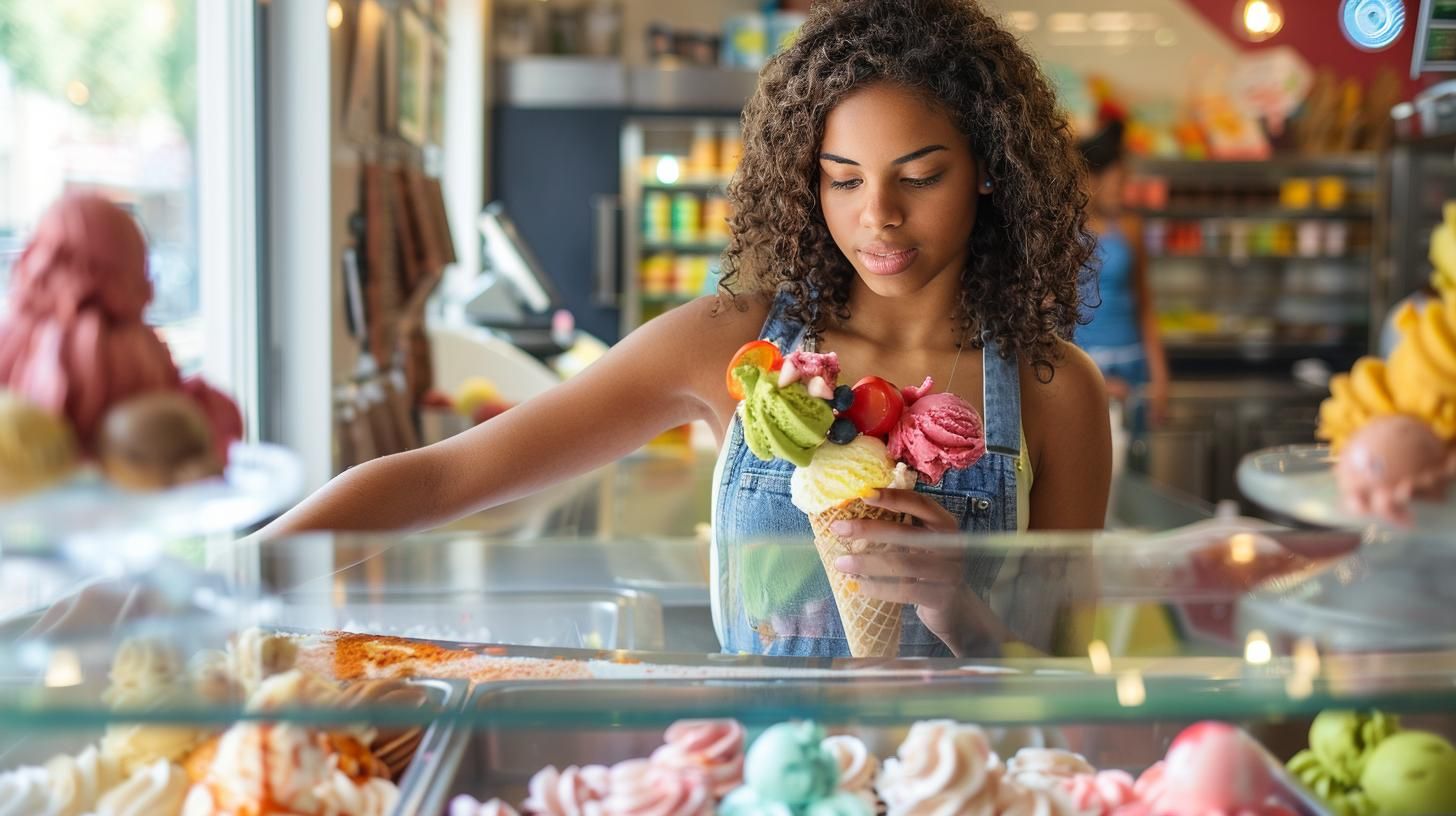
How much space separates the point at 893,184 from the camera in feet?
4.51

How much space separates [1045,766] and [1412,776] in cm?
29

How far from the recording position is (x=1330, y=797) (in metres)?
1.07

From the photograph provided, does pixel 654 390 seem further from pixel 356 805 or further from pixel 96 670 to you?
pixel 96 670

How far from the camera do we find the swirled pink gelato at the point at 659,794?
1004 mm

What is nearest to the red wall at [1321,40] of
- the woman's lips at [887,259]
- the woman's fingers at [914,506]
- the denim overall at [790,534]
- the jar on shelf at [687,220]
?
the jar on shelf at [687,220]

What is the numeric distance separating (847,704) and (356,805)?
0.38m

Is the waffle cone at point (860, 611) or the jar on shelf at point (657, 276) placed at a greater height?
Result: the jar on shelf at point (657, 276)

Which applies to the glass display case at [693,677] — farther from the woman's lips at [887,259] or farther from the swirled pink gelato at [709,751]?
the woman's lips at [887,259]

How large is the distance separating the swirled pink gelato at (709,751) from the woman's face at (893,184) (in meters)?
0.55

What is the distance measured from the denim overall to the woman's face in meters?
0.22

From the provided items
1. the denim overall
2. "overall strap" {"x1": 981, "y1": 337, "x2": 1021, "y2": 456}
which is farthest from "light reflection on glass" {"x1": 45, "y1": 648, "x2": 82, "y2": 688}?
"overall strap" {"x1": 981, "y1": 337, "x2": 1021, "y2": 456}

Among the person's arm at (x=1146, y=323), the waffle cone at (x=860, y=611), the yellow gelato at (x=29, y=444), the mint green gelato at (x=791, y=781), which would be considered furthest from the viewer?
the person's arm at (x=1146, y=323)

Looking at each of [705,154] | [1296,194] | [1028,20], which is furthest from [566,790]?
[1028,20]

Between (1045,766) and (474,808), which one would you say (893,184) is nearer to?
(1045,766)
